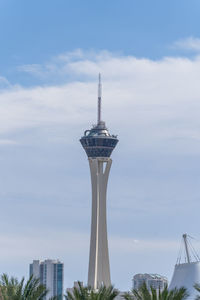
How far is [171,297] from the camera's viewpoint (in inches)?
1882

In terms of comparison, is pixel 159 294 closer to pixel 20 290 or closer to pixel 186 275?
pixel 20 290

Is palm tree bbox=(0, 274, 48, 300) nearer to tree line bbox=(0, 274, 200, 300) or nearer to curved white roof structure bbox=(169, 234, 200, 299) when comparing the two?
tree line bbox=(0, 274, 200, 300)

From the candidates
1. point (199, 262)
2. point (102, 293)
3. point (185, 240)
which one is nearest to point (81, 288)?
point (102, 293)

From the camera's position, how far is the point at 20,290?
51.5m

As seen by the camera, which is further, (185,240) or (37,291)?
(185,240)

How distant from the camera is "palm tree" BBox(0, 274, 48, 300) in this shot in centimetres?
5119

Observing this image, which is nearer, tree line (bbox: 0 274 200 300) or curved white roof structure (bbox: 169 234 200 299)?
tree line (bbox: 0 274 200 300)

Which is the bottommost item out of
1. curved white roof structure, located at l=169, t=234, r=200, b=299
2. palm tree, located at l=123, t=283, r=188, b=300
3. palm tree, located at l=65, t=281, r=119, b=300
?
palm tree, located at l=123, t=283, r=188, b=300

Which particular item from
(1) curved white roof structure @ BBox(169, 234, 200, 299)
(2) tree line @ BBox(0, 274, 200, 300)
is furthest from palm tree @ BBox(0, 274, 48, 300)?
(1) curved white roof structure @ BBox(169, 234, 200, 299)

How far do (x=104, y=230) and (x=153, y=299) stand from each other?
15156 cm

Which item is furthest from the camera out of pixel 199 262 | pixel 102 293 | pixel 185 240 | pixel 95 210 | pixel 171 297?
pixel 95 210

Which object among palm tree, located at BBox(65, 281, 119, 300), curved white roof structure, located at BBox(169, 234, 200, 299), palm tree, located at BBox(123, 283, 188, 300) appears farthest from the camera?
curved white roof structure, located at BBox(169, 234, 200, 299)

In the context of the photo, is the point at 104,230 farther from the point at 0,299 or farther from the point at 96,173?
the point at 0,299

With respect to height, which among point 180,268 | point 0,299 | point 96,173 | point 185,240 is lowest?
point 0,299
